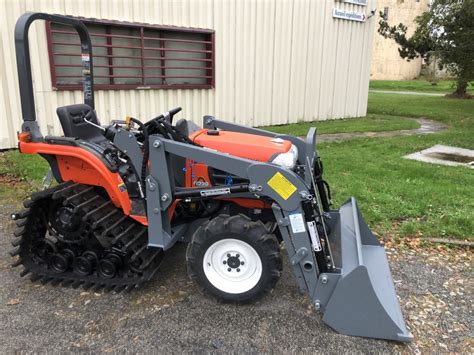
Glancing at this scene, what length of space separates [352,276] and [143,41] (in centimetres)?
719

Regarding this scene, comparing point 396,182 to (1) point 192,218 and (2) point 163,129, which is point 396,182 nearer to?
(1) point 192,218

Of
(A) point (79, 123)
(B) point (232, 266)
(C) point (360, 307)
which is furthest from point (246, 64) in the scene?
(C) point (360, 307)

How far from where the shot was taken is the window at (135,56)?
7652mm

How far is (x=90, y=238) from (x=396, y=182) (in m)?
4.27

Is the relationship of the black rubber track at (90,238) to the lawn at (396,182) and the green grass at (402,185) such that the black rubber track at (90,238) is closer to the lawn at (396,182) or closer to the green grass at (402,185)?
the lawn at (396,182)

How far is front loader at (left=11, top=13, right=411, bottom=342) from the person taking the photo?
2.68 meters

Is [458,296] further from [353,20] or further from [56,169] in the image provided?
[353,20]

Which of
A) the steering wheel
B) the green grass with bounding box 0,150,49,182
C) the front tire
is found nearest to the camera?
the front tire

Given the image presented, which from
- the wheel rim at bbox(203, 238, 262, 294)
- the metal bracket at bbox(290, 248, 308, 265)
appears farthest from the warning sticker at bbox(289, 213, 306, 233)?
the wheel rim at bbox(203, 238, 262, 294)

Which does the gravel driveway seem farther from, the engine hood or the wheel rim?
the engine hood

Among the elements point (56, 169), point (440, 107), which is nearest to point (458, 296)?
point (56, 169)

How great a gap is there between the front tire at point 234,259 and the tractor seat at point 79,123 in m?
1.27

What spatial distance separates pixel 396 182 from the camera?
230 inches

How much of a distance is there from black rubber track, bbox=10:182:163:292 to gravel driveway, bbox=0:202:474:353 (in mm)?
111
